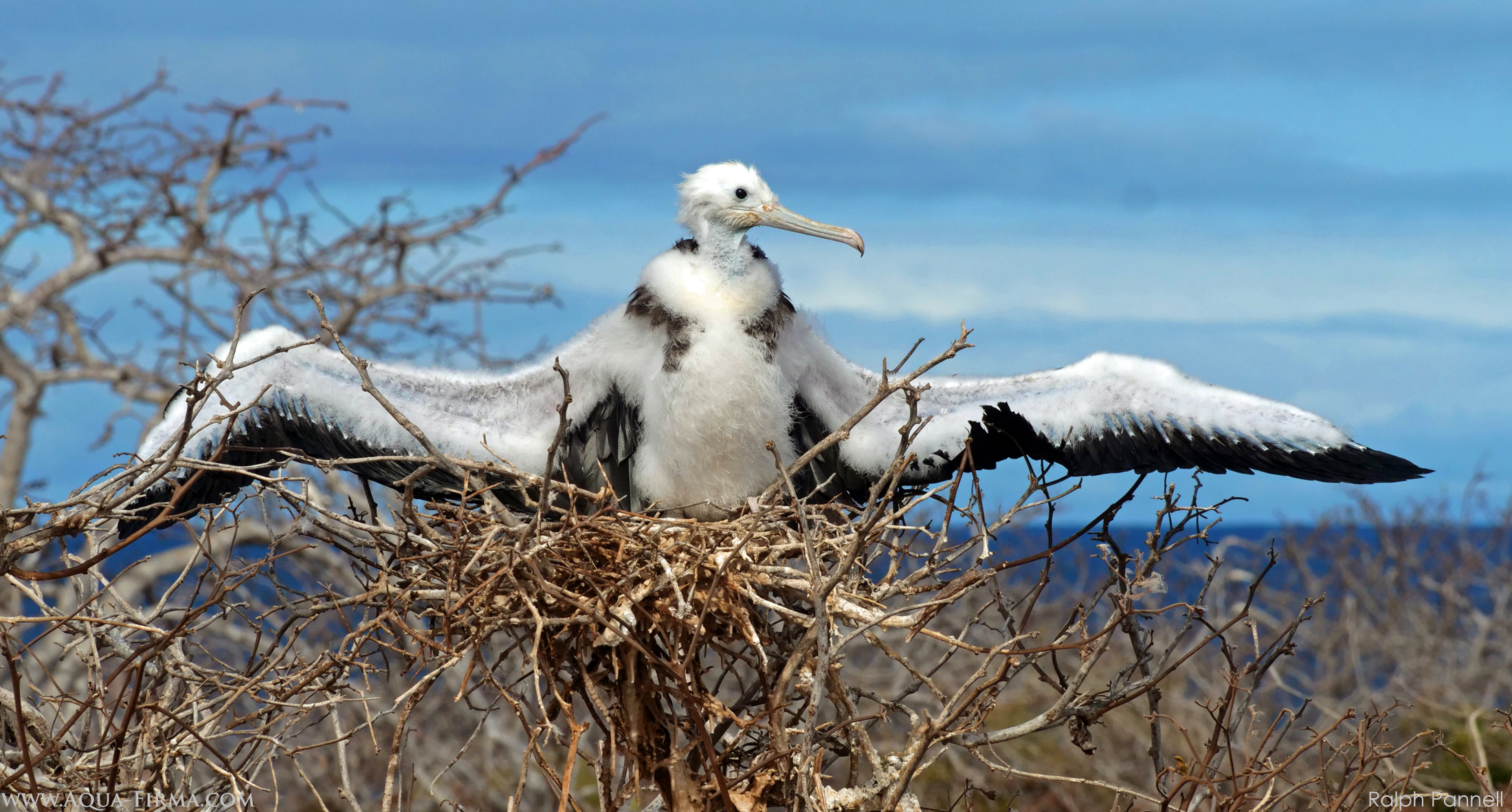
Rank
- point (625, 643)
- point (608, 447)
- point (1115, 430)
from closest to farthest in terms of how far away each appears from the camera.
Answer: point (625, 643)
point (1115, 430)
point (608, 447)

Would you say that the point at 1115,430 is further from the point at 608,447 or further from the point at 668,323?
the point at 608,447

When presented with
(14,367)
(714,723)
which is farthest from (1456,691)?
(14,367)

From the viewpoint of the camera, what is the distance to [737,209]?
4352 millimetres

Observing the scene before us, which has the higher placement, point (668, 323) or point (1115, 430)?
point (668, 323)

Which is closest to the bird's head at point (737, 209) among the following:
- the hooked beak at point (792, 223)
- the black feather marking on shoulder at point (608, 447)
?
the hooked beak at point (792, 223)

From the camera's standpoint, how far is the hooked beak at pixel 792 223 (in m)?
4.32

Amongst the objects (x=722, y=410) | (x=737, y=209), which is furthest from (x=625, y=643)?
(x=737, y=209)

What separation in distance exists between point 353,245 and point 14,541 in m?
7.19

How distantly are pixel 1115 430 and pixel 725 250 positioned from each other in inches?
54.7

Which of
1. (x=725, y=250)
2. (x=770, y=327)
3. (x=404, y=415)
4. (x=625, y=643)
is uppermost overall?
(x=725, y=250)

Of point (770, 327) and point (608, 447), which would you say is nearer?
point (770, 327)

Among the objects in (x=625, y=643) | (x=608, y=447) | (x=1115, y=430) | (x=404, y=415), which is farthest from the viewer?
(x=608, y=447)

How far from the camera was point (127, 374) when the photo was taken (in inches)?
369

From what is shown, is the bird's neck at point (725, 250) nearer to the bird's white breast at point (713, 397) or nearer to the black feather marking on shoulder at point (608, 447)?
the bird's white breast at point (713, 397)
